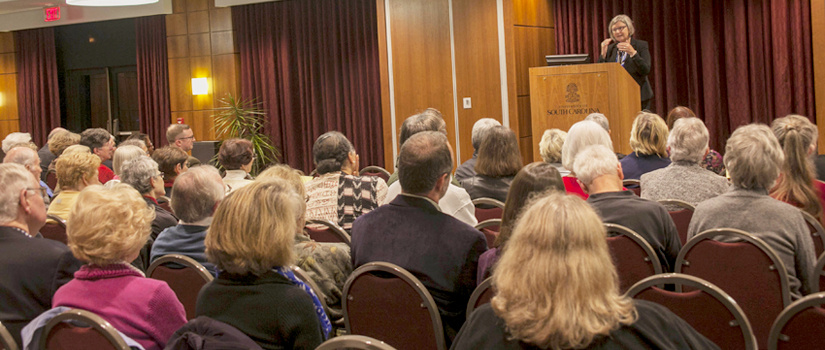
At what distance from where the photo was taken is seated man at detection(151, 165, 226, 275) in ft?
11.0

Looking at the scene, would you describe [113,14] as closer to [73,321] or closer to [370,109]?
[370,109]

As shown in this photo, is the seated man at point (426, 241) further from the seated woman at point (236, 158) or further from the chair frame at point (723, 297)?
the seated woman at point (236, 158)

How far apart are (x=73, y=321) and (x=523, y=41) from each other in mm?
7323

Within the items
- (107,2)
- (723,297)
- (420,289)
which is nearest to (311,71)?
(107,2)

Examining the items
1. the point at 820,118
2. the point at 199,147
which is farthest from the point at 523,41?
the point at 199,147

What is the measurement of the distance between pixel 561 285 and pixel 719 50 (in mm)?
7908

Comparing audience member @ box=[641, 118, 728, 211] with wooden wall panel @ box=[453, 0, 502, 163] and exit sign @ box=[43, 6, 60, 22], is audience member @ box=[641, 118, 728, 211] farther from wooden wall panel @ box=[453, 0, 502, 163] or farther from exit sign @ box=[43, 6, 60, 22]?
exit sign @ box=[43, 6, 60, 22]

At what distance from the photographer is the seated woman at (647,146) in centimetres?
492

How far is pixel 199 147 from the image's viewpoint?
11.2 m

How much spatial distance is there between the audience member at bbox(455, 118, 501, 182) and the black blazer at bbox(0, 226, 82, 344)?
2745 millimetres

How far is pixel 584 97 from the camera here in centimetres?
785

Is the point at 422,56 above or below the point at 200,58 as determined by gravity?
below

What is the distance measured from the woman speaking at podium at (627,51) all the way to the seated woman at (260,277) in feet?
19.9

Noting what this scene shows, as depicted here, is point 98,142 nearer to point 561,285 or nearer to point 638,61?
point 638,61
